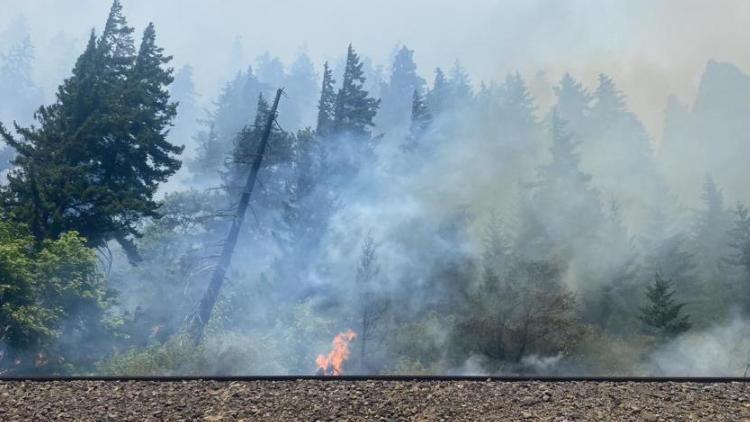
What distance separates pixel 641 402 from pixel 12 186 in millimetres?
25474

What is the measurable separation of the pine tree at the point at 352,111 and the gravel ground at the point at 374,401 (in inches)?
1527

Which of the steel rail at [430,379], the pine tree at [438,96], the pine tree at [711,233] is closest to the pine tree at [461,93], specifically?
the pine tree at [438,96]

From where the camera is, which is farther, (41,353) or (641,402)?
(41,353)

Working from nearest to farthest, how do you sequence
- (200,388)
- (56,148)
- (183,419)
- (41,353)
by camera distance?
(183,419) < (200,388) < (41,353) < (56,148)

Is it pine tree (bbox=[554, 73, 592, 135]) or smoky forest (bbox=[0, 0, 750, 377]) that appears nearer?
smoky forest (bbox=[0, 0, 750, 377])

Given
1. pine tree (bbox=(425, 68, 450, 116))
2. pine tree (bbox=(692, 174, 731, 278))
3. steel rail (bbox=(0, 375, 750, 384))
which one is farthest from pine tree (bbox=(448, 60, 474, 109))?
steel rail (bbox=(0, 375, 750, 384))

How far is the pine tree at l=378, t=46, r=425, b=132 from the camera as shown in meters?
87.4

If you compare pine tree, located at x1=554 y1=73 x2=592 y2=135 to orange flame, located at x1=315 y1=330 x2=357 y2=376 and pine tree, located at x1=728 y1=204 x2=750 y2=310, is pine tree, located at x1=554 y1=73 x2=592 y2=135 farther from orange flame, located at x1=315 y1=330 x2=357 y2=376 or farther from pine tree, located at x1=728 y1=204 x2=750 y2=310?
orange flame, located at x1=315 y1=330 x2=357 y2=376

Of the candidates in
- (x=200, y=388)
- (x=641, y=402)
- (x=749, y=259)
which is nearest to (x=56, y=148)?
(x=200, y=388)

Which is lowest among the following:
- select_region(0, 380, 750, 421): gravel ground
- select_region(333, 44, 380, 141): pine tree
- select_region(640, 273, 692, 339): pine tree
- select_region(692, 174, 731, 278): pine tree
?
select_region(0, 380, 750, 421): gravel ground

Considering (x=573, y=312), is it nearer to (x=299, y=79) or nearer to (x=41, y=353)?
(x=41, y=353)

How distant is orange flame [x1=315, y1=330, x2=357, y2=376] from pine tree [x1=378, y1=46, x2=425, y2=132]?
57.1 m

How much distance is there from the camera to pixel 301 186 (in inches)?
1524

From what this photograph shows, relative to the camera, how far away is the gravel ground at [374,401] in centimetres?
910
